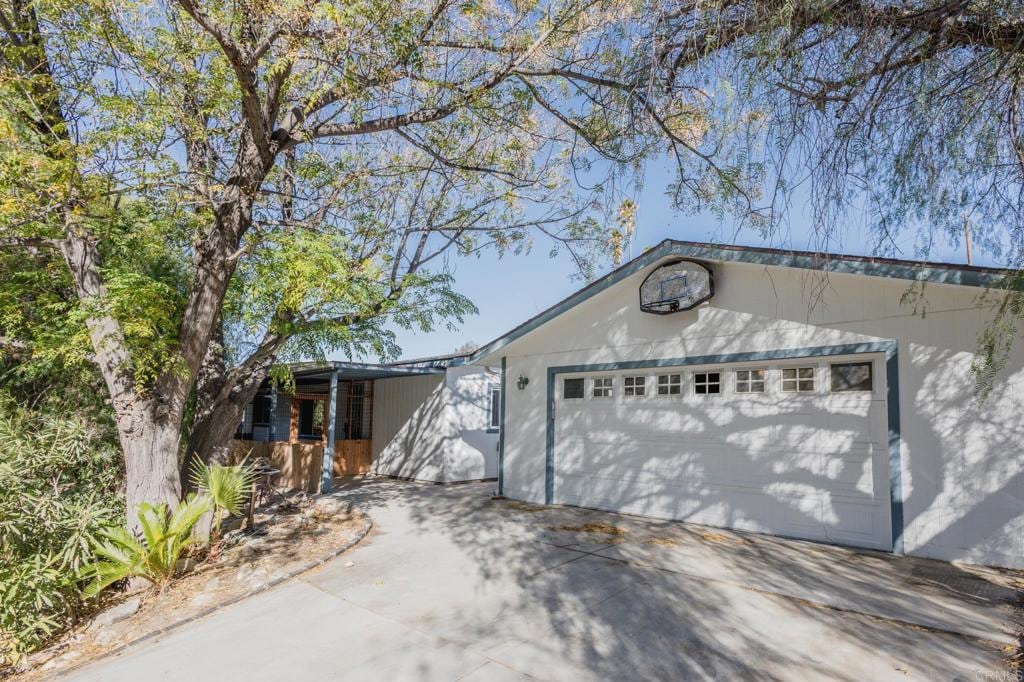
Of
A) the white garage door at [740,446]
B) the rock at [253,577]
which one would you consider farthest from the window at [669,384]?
the rock at [253,577]

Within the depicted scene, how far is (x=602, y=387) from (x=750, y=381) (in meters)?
2.44

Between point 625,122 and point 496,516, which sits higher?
point 625,122

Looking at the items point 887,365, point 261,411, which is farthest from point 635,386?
point 261,411

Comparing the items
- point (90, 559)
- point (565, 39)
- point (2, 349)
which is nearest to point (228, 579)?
point (90, 559)

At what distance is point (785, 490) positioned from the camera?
22.5 ft

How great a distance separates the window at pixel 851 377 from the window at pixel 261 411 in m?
14.8

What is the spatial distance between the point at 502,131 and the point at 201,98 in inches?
143

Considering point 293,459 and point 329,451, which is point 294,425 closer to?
point 293,459

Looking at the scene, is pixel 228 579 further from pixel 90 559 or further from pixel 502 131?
pixel 502 131

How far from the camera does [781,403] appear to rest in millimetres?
7055

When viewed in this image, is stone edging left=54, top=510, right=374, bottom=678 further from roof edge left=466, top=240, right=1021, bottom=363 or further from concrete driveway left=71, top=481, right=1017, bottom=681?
roof edge left=466, top=240, right=1021, bottom=363

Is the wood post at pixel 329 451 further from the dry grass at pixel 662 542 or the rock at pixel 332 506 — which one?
the dry grass at pixel 662 542

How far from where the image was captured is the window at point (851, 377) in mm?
6484

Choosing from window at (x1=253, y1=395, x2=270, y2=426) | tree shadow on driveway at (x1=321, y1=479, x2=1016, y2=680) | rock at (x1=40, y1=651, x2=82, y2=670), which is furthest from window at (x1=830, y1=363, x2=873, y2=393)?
window at (x1=253, y1=395, x2=270, y2=426)
